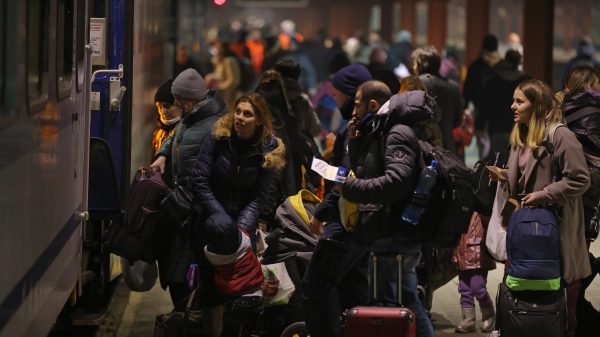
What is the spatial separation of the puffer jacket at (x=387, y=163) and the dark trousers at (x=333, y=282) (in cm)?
26

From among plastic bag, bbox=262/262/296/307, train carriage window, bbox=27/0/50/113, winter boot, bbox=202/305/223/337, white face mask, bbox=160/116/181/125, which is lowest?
winter boot, bbox=202/305/223/337

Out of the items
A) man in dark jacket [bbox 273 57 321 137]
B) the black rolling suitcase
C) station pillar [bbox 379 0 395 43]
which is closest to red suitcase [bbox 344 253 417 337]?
the black rolling suitcase

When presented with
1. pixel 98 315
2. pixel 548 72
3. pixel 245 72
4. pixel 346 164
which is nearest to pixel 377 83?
pixel 346 164

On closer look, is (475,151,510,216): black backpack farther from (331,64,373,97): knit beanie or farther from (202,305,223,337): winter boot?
(202,305,223,337): winter boot

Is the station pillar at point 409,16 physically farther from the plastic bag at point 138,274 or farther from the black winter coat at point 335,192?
the black winter coat at point 335,192

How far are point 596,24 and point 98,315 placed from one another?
54.3m

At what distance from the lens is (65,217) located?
19.4 feet

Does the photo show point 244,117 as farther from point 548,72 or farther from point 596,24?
point 596,24

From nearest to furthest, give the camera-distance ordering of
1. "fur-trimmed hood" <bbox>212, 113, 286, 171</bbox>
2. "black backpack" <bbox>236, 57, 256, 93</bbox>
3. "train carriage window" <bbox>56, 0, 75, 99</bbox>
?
"train carriage window" <bbox>56, 0, 75, 99</bbox> → "fur-trimmed hood" <bbox>212, 113, 286, 171</bbox> → "black backpack" <bbox>236, 57, 256, 93</bbox>

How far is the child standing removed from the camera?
27.0 feet

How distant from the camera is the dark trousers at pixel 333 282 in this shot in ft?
21.7

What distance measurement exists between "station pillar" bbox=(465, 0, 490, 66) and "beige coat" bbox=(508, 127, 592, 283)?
22.7 m

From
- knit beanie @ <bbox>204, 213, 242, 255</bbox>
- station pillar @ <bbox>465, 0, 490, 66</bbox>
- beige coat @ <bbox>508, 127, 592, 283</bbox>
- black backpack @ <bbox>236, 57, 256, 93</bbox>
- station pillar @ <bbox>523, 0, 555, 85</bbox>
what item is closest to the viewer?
beige coat @ <bbox>508, 127, 592, 283</bbox>

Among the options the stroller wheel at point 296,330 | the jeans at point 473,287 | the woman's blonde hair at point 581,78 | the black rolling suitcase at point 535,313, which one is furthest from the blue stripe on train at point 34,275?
the woman's blonde hair at point 581,78
